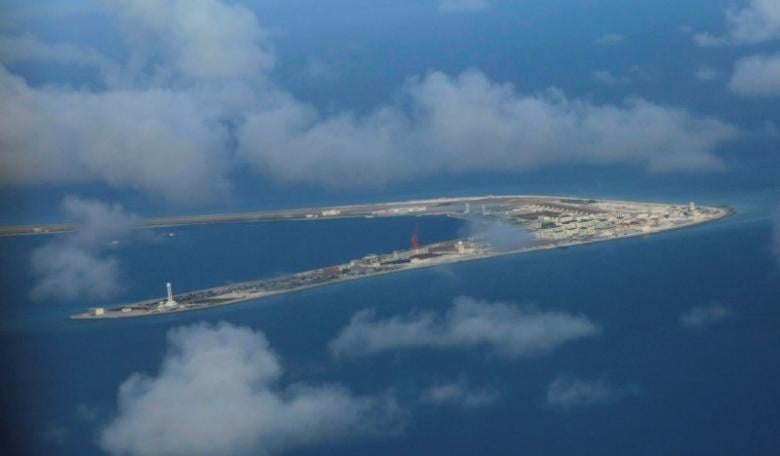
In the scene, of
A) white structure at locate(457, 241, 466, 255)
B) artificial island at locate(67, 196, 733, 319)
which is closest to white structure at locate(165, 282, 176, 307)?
artificial island at locate(67, 196, 733, 319)

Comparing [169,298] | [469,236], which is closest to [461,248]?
[469,236]

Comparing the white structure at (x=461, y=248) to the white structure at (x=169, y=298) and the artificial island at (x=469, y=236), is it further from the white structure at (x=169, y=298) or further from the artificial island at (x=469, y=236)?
the white structure at (x=169, y=298)

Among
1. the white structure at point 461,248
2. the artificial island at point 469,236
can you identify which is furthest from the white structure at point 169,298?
the white structure at point 461,248

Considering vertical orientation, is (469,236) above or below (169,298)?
above

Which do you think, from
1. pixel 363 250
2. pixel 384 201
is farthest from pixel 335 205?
pixel 363 250

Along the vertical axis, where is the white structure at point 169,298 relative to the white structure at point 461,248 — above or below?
below

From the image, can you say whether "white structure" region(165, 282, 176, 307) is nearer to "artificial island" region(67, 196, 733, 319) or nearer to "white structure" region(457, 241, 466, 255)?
"artificial island" region(67, 196, 733, 319)

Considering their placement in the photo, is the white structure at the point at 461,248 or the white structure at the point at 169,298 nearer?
the white structure at the point at 169,298

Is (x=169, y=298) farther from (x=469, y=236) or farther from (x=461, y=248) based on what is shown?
(x=469, y=236)
